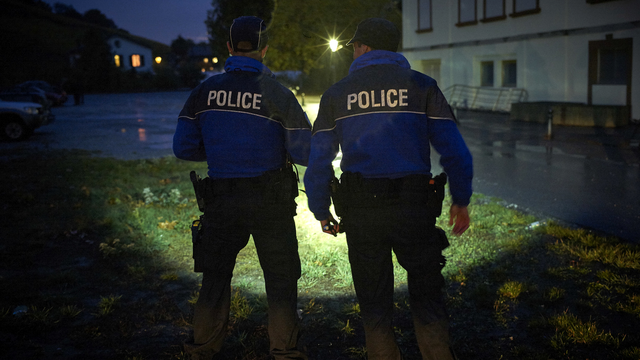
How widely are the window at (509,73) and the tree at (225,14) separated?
18760 millimetres

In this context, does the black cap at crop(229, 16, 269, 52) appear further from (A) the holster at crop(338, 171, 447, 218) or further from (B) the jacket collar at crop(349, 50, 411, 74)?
(A) the holster at crop(338, 171, 447, 218)

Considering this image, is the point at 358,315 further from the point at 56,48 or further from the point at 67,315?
the point at 56,48

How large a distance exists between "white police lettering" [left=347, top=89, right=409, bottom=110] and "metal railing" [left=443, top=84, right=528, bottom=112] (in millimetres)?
19368

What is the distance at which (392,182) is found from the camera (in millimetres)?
2719

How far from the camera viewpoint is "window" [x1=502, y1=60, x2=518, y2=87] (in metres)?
22.0

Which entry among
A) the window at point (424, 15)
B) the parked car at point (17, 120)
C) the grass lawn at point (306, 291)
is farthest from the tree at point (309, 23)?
the grass lawn at point (306, 291)

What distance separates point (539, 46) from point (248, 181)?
1941cm

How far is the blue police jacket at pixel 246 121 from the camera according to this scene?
3070 millimetres

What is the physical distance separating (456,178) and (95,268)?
3883 mm

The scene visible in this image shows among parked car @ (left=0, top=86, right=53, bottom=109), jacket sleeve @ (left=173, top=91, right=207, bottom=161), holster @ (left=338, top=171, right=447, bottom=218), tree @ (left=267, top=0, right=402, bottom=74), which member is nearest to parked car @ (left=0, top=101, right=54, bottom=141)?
parked car @ (left=0, top=86, right=53, bottom=109)

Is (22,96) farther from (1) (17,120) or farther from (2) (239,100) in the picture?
(2) (239,100)

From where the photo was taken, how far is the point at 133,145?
48.8 feet

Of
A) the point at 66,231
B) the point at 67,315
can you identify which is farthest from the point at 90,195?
the point at 67,315

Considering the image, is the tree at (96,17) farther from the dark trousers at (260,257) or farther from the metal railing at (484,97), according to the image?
the dark trousers at (260,257)
